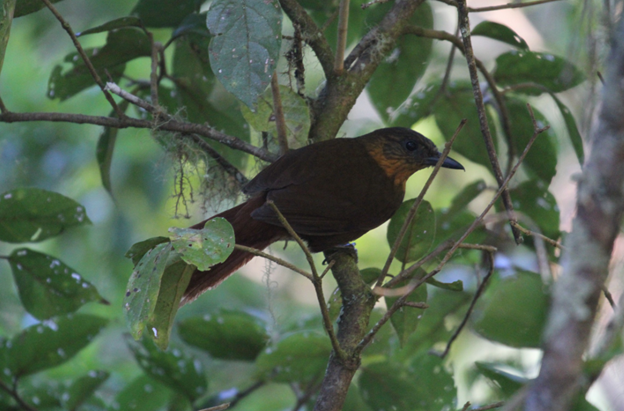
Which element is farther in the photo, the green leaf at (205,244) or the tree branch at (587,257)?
the green leaf at (205,244)

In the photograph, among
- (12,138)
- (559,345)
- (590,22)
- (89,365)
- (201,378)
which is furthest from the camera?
(12,138)

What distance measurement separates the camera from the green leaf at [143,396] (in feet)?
6.76

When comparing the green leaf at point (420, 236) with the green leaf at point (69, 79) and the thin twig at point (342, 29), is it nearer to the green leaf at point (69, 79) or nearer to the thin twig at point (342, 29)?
the thin twig at point (342, 29)

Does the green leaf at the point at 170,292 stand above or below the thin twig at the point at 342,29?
below

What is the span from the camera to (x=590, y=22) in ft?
3.53

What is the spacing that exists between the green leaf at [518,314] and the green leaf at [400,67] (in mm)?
1135

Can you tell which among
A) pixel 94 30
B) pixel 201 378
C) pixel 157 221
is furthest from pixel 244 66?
pixel 157 221

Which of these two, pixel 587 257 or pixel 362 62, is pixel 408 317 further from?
pixel 587 257

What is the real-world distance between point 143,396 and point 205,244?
3.82 feet

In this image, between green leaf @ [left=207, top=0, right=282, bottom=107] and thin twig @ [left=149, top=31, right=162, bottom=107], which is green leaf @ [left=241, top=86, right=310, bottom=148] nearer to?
thin twig @ [left=149, top=31, right=162, bottom=107]

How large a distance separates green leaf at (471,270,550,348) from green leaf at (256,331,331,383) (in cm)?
70

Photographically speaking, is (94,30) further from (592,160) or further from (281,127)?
(592,160)

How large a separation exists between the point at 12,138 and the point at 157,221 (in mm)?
1023

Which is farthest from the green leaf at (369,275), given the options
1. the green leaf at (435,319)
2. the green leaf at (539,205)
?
the green leaf at (539,205)
